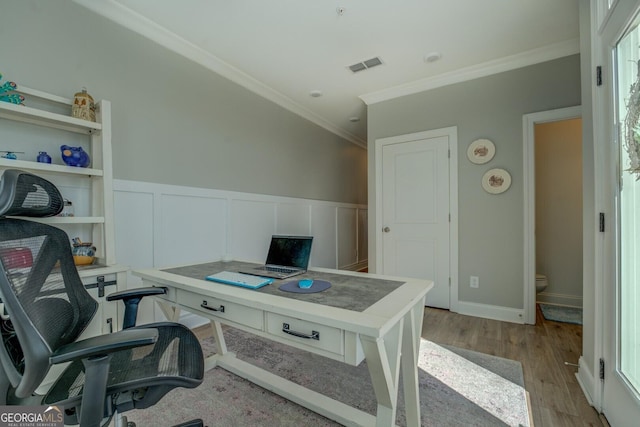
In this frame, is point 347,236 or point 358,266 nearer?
point 347,236

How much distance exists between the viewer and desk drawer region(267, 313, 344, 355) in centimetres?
96

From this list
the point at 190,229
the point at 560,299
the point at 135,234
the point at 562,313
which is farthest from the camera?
the point at 560,299

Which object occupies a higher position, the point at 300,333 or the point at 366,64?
the point at 366,64

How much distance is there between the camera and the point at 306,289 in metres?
1.26

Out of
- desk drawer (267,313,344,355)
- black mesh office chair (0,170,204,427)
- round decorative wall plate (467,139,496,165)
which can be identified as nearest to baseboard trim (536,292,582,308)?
round decorative wall plate (467,139,496,165)

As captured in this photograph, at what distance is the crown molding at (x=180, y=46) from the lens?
2.13 meters

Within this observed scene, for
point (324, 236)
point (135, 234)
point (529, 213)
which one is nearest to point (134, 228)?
point (135, 234)

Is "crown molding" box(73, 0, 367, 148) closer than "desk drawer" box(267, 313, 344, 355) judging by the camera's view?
No

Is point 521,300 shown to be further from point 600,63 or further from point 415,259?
point 600,63

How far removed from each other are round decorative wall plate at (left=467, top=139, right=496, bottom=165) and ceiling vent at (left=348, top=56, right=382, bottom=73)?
4.46 feet

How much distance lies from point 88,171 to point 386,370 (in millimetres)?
2125

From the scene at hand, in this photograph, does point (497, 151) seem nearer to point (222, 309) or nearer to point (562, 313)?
point (562, 313)

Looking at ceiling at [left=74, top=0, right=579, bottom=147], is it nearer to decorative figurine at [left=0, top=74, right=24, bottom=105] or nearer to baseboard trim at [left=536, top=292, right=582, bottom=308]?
decorative figurine at [left=0, top=74, right=24, bottom=105]

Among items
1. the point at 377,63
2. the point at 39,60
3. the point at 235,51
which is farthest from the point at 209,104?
the point at 377,63
